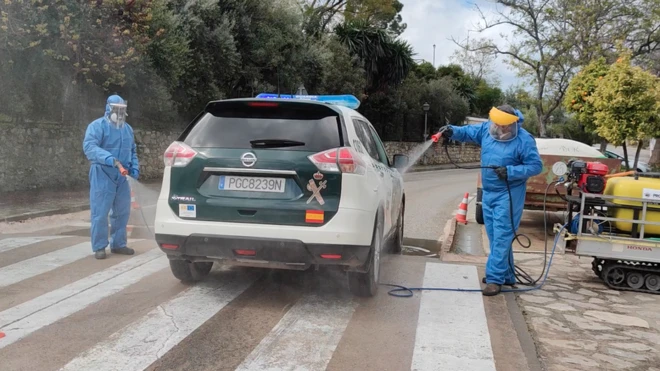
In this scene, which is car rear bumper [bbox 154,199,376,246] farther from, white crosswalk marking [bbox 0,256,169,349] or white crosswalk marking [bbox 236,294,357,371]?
white crosswalk marking [bbox 0,256,169,349]

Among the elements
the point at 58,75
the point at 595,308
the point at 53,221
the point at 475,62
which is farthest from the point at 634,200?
the point at 475,62

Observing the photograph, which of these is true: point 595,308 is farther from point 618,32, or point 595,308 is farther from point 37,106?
point 618,32

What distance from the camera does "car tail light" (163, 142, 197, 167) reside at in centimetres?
490

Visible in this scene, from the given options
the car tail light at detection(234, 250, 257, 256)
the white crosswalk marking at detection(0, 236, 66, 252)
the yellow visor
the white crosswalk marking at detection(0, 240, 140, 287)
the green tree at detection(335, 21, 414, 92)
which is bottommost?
the white crosswalk marking at detection(0, 236, 66, 252)

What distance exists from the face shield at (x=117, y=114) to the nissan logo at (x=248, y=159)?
261 centimetres

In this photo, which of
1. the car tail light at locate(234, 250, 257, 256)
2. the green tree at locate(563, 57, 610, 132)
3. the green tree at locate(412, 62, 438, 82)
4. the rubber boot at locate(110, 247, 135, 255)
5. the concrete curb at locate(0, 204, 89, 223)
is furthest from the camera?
the green tree at locate(412, 62, 438, 82)

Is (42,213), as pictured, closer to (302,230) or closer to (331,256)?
(302,230)

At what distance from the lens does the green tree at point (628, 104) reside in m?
15.9

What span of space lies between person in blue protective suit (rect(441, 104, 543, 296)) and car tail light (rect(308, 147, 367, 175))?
Answer: 1.79 meters

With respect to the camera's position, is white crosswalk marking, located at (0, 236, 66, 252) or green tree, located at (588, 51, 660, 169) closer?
white crosswalk marking, located at (0, 236, 66, 252)

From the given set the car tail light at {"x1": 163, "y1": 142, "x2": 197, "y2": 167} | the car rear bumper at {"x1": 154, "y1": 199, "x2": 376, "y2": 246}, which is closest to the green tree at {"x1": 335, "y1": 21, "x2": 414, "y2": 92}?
the car tail light at {"x1": 163, "y1": 142, "x2": 197, "y2": 167}

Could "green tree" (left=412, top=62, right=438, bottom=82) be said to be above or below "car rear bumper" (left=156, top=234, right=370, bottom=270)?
above

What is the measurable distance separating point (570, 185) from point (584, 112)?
584 inches

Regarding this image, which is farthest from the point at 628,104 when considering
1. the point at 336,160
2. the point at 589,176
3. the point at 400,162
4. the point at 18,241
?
the point at 18,241
